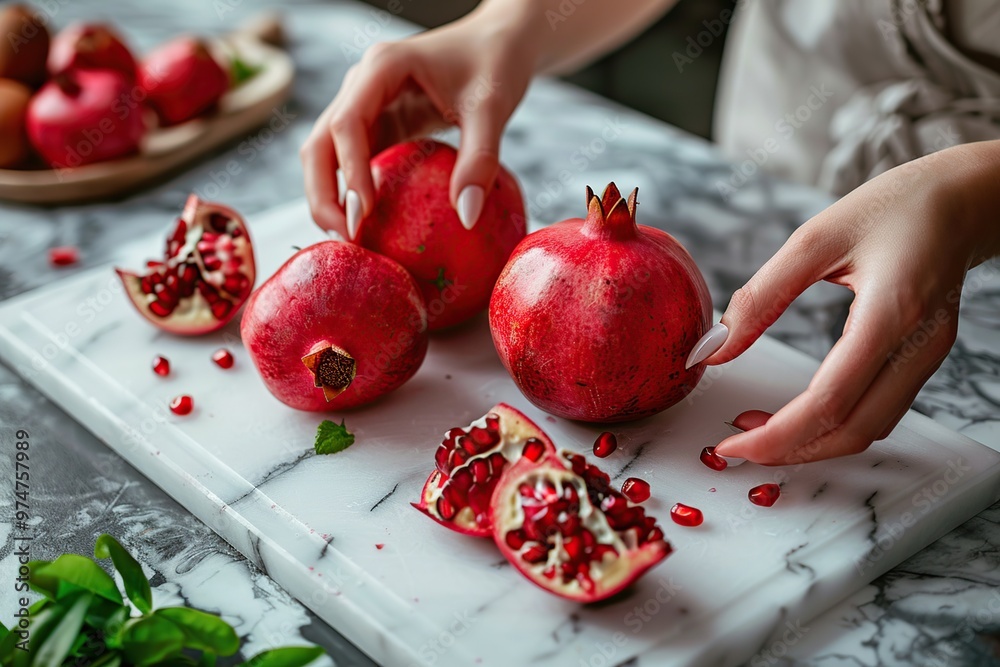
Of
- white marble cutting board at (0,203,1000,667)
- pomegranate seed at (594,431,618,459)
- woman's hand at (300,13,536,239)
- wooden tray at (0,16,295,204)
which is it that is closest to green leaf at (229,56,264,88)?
wooden tray at (0,16,295,204)

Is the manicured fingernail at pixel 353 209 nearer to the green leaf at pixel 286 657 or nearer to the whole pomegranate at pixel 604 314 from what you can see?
the whole pomegranate at pixel 604 314

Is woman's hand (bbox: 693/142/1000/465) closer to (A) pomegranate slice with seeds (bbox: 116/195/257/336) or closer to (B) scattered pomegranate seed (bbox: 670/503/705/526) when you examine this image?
(B) scattered pomegranate seed (bbox: 670/503/705/526)

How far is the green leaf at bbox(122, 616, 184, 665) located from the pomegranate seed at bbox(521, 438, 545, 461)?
0.36 m

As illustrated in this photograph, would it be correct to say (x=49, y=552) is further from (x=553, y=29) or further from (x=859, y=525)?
(x=553, y=29)

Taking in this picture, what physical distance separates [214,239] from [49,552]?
1.69ft

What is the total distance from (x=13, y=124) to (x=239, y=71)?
49 cm

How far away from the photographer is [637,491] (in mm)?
1084

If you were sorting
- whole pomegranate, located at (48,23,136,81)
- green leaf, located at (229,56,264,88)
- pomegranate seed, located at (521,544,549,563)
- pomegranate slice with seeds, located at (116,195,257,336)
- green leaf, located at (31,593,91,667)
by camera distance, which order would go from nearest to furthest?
1. green leaf, located at (31,593,91,667)
2. pomegranate seed, located at (521,544,549,563)
3. pomegranate slice with seeds, located at (116,195,257,336)
4. whole pomegranate, located at (48,23,136,81)
5. green leaf, located at (229,56,264,88)

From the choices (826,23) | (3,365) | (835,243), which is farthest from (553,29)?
(3,365)

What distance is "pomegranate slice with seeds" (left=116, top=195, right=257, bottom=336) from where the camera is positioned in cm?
140

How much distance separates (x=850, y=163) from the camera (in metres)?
1.84

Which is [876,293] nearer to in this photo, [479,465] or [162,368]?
[479,465]

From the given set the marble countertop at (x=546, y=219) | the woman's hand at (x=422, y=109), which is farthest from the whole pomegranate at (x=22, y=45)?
the woman's hand at (x=422, y=109)

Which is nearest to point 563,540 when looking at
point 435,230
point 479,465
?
point 479,465
